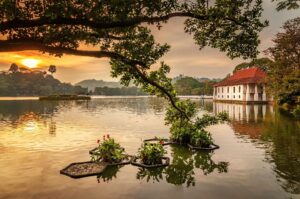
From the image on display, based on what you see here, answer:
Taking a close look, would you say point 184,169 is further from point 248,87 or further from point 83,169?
point 248,87

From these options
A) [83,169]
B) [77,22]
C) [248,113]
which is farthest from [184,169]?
[248,113]

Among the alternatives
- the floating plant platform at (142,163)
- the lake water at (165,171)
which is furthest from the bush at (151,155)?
the lake water at (165,171)

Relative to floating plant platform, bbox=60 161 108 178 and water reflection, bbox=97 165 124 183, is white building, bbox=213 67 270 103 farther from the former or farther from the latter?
floating plant platform, bbox=60 161 108 178

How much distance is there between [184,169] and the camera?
1856cm

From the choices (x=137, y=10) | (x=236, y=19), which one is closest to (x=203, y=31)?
(x=236, y=19)

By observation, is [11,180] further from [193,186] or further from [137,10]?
[137,10]

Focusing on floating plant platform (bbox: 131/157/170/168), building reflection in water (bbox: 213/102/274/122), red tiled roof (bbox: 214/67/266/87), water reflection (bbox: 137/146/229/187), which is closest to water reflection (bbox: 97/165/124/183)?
floating plant platform (bbox: 131/157/170/168)

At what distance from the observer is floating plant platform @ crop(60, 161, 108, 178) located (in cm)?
1663

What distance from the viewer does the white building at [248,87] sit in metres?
88.6

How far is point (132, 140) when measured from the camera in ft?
92.4

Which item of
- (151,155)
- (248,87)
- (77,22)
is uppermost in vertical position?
(77,22)

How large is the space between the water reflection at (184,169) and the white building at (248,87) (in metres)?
65.6

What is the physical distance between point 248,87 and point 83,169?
3066 inches

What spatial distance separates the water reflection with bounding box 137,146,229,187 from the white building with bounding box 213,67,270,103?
65.6 metres
